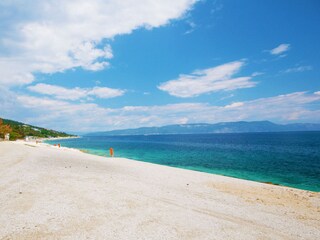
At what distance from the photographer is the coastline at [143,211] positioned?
9.73 m

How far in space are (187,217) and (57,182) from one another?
11.0m

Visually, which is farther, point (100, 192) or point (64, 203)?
point (100, 192)

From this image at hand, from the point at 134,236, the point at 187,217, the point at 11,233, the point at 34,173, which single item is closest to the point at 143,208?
the point at 187,217

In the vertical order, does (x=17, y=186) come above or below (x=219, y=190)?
above

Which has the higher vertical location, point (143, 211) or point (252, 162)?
point (143, 211)

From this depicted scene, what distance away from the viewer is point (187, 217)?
11.6 m

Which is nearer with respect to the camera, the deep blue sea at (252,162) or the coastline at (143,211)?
the coastline at (143,211)

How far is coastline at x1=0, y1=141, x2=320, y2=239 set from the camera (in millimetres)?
9734

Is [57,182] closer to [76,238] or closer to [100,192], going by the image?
[100,192]

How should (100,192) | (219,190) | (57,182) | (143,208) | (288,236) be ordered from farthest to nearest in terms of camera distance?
(219,190) → (57,182) → (100,192) → (143,208) → (288,236)

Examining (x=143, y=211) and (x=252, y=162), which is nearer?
(x=143, y=211)

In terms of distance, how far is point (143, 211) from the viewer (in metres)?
12.2

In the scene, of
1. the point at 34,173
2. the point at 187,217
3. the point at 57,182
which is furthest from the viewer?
the point at 34,173

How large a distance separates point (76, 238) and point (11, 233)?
99.7 inches
